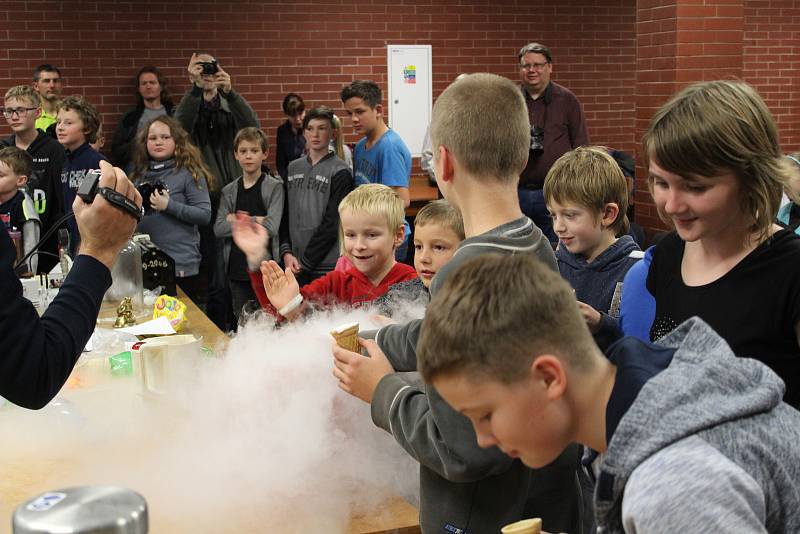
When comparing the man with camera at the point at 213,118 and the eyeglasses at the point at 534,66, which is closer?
the eyeglasses at the point at 534,66

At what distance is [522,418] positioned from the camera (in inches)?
48.3

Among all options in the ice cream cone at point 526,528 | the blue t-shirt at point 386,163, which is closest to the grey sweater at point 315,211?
the blue t-shirt at point 386,163

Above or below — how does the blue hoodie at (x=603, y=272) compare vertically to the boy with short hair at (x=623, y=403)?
below

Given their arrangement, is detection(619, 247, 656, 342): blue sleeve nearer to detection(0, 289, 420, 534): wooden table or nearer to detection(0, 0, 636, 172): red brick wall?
detection(0, 289, 420, 534): wooden table

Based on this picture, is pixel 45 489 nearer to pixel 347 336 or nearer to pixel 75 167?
pixel 347 336

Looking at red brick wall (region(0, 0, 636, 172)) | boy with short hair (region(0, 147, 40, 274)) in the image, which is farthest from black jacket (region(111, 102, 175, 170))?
boy with short hair (region(0, 147, 40, 274))

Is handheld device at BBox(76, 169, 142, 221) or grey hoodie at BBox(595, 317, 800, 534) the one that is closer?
grey hoodie at BBox(595, 317, 800, 534)

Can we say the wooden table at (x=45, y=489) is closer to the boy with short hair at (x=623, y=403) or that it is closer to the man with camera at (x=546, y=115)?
the boy with short hair at (x=623, y=403)

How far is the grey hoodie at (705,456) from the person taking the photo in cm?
105

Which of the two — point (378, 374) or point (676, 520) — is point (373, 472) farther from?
point (676, 520)

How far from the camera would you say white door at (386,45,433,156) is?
9.59m

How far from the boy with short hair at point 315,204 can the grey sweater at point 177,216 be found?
586mm

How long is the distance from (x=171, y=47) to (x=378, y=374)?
7.70m

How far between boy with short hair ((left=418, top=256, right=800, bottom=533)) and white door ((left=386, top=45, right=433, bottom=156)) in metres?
8.47
